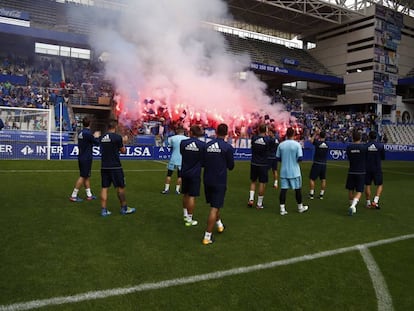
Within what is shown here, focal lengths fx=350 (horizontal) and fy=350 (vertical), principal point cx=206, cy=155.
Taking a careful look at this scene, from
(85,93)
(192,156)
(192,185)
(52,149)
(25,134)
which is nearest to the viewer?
(192,156)

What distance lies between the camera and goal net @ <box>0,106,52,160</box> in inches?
620

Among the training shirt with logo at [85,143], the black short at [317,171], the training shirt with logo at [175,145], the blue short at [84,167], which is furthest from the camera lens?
the black short at [317,171]

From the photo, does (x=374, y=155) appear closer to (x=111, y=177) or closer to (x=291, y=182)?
(x=291, y=182)

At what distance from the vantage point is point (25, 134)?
1628 cm

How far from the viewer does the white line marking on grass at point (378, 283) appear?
3.66 m

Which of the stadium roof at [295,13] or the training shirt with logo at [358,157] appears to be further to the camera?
the stadium roof at [295,13]

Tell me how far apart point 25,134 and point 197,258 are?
1446cm

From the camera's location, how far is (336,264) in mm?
4707

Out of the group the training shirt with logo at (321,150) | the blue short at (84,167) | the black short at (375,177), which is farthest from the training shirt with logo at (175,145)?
the black short at (375,177)

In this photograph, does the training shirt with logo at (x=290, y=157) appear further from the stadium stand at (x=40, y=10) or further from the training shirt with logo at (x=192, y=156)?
the stadium stand at (x=40, y=10)

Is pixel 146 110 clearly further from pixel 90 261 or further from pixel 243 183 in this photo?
pixel 90 261

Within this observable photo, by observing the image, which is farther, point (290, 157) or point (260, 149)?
point (260, 149)

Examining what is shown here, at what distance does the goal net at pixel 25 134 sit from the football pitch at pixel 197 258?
8.64 metres

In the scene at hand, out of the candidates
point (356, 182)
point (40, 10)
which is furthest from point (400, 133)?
point (40, 10)
